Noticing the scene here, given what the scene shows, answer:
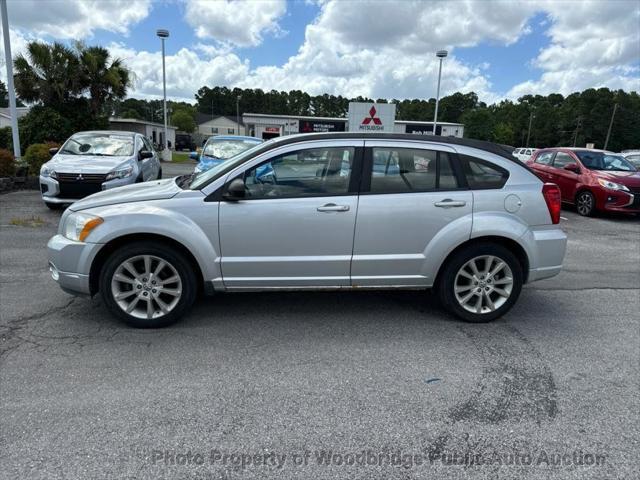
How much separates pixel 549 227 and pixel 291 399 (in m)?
2.92

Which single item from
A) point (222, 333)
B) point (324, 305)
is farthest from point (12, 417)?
point (324, 305)

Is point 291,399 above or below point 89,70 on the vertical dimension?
below

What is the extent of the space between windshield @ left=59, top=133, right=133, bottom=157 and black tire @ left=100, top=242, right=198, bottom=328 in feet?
21.8

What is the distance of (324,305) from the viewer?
4793mm

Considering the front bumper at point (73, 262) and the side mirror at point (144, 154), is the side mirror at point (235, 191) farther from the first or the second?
the side mirror at point (144, 154)

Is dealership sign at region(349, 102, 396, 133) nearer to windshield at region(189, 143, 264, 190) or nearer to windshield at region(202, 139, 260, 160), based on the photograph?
windshield at region(202, 139, 260, 160)

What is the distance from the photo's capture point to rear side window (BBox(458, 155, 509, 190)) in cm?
427

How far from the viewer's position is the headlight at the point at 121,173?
879cm

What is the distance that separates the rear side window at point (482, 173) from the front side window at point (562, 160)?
906 cm

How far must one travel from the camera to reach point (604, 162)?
11.6m

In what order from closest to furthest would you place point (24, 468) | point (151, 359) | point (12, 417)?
point (24, 468) < point (12, 417) < point (151, 359)

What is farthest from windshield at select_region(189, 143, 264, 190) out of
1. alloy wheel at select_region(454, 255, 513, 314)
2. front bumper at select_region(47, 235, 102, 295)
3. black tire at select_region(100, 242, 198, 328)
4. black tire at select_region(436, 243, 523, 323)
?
alloy wheel at select_region(454, 255, 513, 314)

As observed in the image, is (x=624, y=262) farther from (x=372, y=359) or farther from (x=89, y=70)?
(x=89, y=70)

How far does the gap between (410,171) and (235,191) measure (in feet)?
5.21
